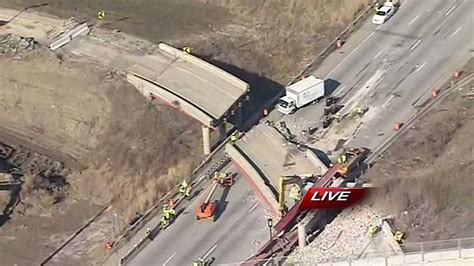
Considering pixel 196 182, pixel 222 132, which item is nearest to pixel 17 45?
pixel 222 132

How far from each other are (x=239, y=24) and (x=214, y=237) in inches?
947

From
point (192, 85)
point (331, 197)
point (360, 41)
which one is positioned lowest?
point (331, 197)

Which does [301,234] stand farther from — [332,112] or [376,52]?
[376,52]

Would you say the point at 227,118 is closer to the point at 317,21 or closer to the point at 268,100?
the point at 268,100

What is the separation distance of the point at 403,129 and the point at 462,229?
1070cm

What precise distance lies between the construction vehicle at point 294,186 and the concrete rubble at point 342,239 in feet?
8.10

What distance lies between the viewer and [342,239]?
2356 inches

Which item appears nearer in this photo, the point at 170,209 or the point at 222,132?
the point at 170,209

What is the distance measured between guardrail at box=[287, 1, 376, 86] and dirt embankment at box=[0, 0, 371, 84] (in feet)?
1.59

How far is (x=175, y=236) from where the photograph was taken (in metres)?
61.9

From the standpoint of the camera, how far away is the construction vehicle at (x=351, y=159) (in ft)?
207

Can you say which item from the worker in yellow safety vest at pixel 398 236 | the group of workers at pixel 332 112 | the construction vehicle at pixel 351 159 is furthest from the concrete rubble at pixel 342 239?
the group of workers at pixel 332 112

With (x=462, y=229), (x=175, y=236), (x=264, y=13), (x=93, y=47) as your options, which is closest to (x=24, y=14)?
(x=93, y=47)

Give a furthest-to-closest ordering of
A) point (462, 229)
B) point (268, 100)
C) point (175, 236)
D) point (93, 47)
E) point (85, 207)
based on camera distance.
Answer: point (93, 47) < point (268, 100) < point (85, 207) < point (175, 236) < point (462, 229)
